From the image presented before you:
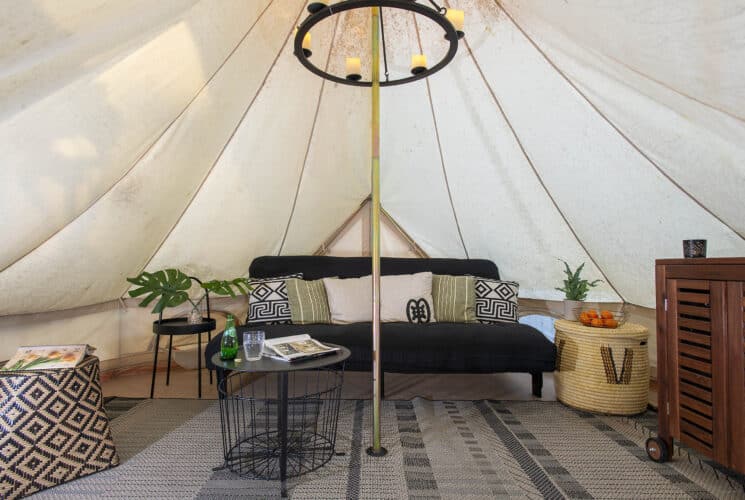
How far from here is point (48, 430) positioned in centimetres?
154

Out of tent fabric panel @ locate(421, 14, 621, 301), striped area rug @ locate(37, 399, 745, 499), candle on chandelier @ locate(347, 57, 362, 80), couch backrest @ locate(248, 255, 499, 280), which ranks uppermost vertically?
candle on chandelier @ locate(347, 57, 362, 80)

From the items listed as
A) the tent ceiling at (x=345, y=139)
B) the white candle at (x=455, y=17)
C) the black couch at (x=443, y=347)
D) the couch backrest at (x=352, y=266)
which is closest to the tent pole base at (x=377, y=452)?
the black couch at (x=443, y=347)

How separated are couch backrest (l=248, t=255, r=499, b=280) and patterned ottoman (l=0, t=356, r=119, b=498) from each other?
1653mm

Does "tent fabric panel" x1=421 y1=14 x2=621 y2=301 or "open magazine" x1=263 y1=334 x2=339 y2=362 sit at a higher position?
"tent fabric panel" x1=421 y1=14 x2=621 y2=301

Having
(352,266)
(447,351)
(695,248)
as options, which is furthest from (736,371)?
(352,266)

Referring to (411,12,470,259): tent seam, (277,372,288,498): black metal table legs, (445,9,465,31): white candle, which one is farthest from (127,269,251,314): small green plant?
(445,9,465,31): white candle

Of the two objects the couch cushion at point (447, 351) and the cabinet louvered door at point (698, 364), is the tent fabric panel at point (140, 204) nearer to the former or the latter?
the couch cushion at point (447, 351)

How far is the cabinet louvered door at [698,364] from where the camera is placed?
1.50 m

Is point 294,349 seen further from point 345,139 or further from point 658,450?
point 345,139

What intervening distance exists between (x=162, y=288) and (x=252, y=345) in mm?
1231

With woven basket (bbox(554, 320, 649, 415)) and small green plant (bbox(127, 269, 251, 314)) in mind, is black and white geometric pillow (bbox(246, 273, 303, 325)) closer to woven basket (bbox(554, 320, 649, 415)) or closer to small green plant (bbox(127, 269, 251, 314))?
small green plant (bbox(127, 269, 251, 314))

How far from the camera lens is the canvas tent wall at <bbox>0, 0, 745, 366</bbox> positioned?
167 cm

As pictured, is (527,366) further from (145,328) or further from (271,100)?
(145,328)

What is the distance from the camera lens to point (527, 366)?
2.46m
